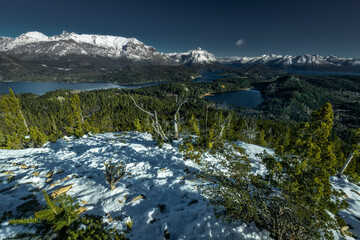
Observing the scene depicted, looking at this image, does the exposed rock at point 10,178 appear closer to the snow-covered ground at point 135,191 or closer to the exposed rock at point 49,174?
the snow-covered ground at point 135,191

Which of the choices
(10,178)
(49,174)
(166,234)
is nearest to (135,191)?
(166,234)

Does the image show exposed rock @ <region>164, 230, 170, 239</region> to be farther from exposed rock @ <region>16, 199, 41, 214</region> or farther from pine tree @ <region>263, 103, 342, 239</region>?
pine tree @ <region>263, 103, 342, 239</region>

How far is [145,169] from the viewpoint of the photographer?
40.8 ft

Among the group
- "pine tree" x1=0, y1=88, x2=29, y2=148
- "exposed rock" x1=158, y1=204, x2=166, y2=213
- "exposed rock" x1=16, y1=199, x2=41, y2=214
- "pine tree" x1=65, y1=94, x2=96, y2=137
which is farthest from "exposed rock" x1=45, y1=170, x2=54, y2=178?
"pine tree" x1=0, y1=88, x2=29, y2=148

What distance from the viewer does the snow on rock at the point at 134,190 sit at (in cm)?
664

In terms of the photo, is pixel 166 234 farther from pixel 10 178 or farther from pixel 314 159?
pixel 10 178

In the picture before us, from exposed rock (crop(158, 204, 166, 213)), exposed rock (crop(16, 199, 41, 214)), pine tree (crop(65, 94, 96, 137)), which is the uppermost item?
exposed rock (crop(16, 199, 41, 214))

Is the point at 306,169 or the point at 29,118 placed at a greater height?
the point at 306,169

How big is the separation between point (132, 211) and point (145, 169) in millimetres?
4712

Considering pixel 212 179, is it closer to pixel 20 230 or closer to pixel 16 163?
pixel 20 230

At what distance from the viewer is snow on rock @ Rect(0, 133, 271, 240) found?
21.8 ft

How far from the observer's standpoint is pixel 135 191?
376 inches

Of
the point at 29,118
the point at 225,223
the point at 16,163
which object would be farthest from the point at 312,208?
the point at 29,118

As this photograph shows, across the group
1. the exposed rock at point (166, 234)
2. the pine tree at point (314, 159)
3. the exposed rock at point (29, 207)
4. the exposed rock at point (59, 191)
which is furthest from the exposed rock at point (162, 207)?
the pine tree at point (314, 159)
